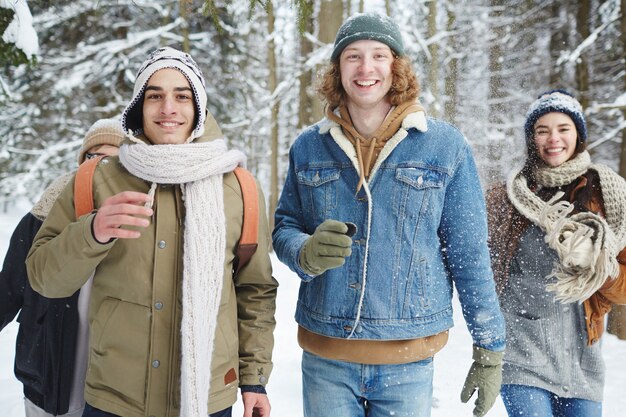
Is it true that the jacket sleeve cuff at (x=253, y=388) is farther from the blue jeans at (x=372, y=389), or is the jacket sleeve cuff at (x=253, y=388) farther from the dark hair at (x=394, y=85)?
the dark hair at (x=394, y=85)

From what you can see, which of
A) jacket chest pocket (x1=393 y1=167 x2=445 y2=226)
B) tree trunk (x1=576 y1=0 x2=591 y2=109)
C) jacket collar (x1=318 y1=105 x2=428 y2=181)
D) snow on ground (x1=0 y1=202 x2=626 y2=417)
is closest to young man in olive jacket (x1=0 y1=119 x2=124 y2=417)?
jacket collar (x1=318 y1=105 x2=428 y2=181)

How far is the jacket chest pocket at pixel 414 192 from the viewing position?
2.31m

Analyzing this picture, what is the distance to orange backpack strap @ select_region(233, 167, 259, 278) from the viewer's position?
2285 mm

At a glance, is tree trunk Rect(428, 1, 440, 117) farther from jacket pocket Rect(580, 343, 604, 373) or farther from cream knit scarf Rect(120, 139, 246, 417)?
cream knit scarf Rect(120, 139, 246, 417)

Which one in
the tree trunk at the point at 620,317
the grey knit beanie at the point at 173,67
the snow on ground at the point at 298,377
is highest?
the grey knit beanie at the point at 173,67

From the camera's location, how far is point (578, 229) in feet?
9.32

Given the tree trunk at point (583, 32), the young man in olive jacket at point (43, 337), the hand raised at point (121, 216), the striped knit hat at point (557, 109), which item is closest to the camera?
the hand raised at point (121, 216)

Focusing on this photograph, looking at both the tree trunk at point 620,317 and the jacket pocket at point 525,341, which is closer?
the jacket pocket at point 525,341

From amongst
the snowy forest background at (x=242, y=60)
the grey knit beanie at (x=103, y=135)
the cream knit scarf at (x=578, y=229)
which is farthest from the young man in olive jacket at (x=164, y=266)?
the snowy forest background at (x=242, y=60)

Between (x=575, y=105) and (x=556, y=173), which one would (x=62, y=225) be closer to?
(x=556, y=173)

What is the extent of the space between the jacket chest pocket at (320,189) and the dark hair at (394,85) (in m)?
0.33

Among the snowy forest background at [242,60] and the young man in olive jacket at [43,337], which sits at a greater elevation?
the snowy forest background at [242,60]

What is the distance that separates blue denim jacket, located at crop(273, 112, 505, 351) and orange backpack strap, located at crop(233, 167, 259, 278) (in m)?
0.16

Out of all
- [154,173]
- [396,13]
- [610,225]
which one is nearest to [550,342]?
[610,225]
